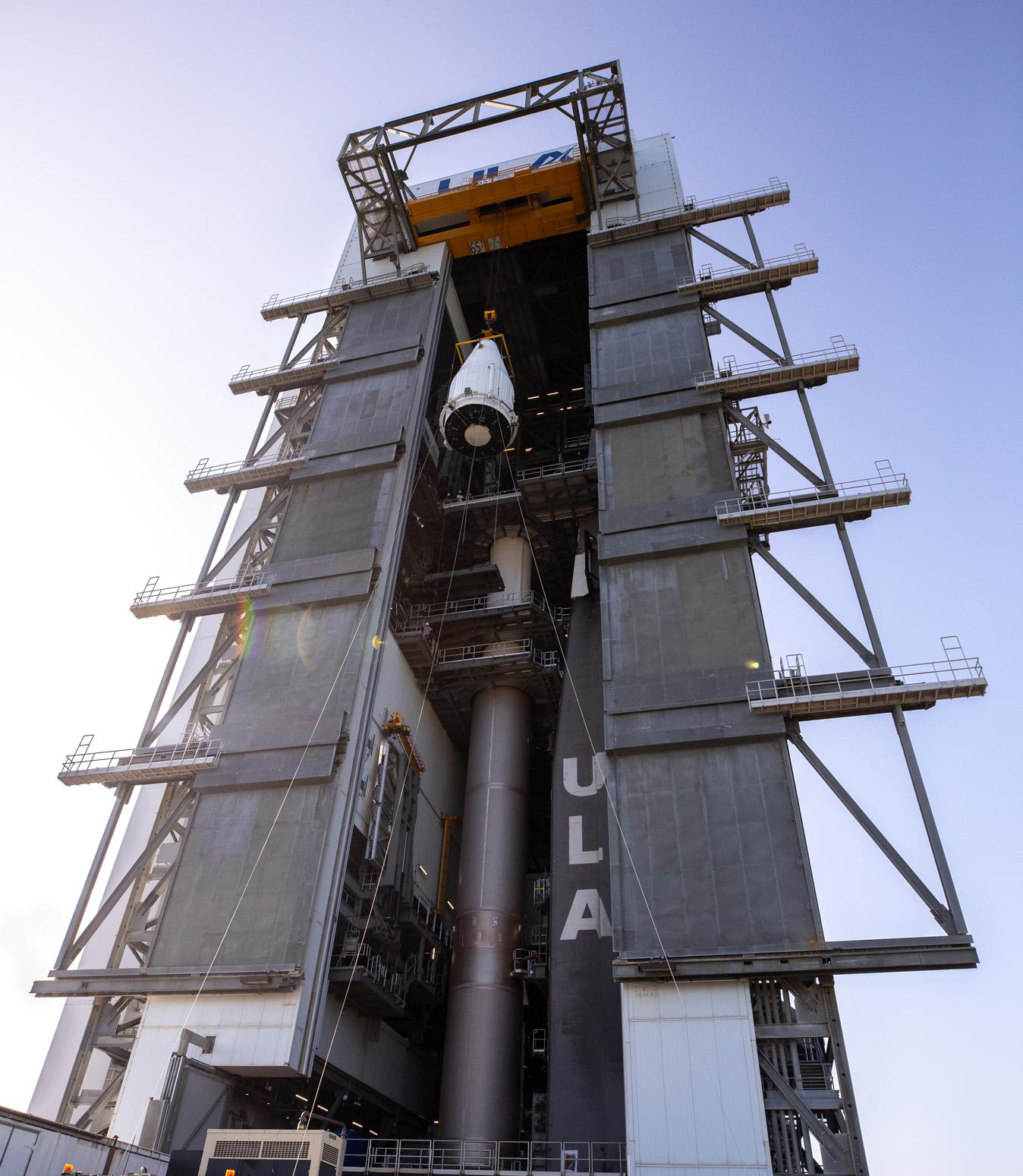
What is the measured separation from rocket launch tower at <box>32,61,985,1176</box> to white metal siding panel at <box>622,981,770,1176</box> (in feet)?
0.23

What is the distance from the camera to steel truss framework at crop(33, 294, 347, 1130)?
27.8m

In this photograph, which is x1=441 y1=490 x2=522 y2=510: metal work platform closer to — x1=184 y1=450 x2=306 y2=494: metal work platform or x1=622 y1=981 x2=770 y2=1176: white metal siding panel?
x1=184 y1=450 x2=306 y2=494: metal work platform

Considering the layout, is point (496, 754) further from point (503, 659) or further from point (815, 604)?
point (815, 604)

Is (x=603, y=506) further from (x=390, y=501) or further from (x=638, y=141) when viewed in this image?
(x=638, y=141)

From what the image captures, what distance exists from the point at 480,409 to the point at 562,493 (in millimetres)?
5535

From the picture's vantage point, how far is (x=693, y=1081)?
74.8ft

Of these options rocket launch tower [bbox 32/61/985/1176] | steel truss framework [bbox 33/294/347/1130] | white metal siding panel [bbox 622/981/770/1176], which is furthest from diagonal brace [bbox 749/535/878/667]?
steel truss framework [bbox 33/294/347/1130]

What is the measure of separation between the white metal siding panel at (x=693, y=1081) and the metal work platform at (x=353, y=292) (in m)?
33.2

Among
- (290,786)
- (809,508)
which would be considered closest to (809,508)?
(809,508)

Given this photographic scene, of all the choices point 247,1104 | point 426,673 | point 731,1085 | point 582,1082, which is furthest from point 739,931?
point 426,673

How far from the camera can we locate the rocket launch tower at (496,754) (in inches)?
960

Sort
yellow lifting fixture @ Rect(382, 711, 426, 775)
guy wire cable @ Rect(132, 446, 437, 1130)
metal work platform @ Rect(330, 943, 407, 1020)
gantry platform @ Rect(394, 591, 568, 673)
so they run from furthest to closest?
gantry platform @ Rect(394, 591, 568, 673) < yellow lifting fixture @ Rect(382, 711, 426, 775) < metal work platform @ Rect(330, 943, 407, 1020) < guy wire cable @ Rect(132, 446, 437, 1130)

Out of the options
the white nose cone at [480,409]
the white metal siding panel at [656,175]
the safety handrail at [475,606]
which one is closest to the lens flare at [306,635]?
the safety handrail at [475,606]

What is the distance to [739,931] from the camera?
24.3 metres
